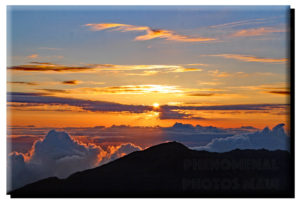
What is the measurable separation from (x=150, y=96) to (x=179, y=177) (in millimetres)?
1930

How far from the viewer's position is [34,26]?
26.6ft

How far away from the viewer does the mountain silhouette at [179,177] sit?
802 centimetres

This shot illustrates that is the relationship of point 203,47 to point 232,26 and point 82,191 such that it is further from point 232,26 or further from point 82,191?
point 82,191

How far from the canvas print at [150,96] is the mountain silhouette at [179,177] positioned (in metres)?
0.02

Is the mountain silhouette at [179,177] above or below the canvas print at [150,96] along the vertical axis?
below

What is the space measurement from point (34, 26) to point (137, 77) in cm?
260

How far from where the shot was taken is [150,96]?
8062mm

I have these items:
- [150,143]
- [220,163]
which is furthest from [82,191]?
[220,163]

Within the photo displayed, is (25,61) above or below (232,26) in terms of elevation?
below

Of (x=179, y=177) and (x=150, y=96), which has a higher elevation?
(x=150, y=96)

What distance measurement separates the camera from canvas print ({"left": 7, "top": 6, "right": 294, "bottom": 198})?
802cm

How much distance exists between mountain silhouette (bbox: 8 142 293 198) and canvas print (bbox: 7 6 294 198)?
2 centimetres

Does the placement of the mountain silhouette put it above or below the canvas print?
below

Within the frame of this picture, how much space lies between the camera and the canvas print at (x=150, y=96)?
8.02 meters
